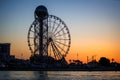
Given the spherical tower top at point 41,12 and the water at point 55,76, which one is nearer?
the water at point 55,76

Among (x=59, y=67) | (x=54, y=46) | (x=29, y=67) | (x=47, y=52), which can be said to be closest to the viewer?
(x=54, y=46)

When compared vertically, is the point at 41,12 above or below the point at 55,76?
above

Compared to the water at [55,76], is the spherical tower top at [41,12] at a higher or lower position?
higher

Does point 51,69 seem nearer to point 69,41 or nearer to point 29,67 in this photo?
point 29,67

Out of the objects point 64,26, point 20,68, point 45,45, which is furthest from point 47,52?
point 20,68

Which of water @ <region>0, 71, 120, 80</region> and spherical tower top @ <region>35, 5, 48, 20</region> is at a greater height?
spherical tower top @ <region>35, 5, 48, 20</region>

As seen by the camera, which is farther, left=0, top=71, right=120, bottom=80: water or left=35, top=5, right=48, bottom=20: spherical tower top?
left=35, top=5, right=48, bottom=20: spherical tower top

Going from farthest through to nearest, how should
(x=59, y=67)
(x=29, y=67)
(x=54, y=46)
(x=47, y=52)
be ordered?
(x=29, y=67)
(x=59, y=67)
(x=47, y=52)
(x=54, y=46)

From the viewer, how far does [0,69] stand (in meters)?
150

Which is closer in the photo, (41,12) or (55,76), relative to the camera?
(55,76)

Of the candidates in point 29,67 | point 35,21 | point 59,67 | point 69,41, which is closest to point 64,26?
point 69,41

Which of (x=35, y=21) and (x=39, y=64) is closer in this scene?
(x=35, y=21)

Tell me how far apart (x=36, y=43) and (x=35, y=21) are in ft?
22.1

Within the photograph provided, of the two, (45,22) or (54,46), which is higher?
(45,22)
